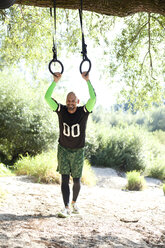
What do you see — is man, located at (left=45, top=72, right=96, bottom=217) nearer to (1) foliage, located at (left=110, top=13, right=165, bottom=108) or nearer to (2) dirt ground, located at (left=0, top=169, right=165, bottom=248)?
(2) dirt ground, located at (left=0, top=169, right=165, bottom=248)

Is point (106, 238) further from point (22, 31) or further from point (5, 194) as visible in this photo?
point (22, 31)

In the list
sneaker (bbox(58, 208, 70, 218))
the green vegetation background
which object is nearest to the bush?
the green vegetation background

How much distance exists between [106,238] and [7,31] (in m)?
6.33

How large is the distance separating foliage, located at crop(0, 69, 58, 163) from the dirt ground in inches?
222

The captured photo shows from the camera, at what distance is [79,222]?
3.54 meters

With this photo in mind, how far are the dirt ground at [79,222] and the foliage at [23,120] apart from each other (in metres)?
Result: 5.65

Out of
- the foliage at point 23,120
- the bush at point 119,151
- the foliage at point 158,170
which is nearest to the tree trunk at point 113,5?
the foliage at point 23,120

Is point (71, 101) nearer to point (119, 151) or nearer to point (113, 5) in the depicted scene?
point (113, 5)

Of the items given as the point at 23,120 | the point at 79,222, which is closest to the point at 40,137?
the point at 23,120

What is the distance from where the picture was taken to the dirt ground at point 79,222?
2801 mm

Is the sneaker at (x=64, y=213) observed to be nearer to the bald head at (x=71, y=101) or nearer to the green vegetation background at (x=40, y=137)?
the bald head at (x=71, y=101)

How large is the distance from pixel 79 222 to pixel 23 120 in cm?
830

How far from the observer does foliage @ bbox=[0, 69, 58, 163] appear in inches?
447

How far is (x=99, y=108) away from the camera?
157 ft
